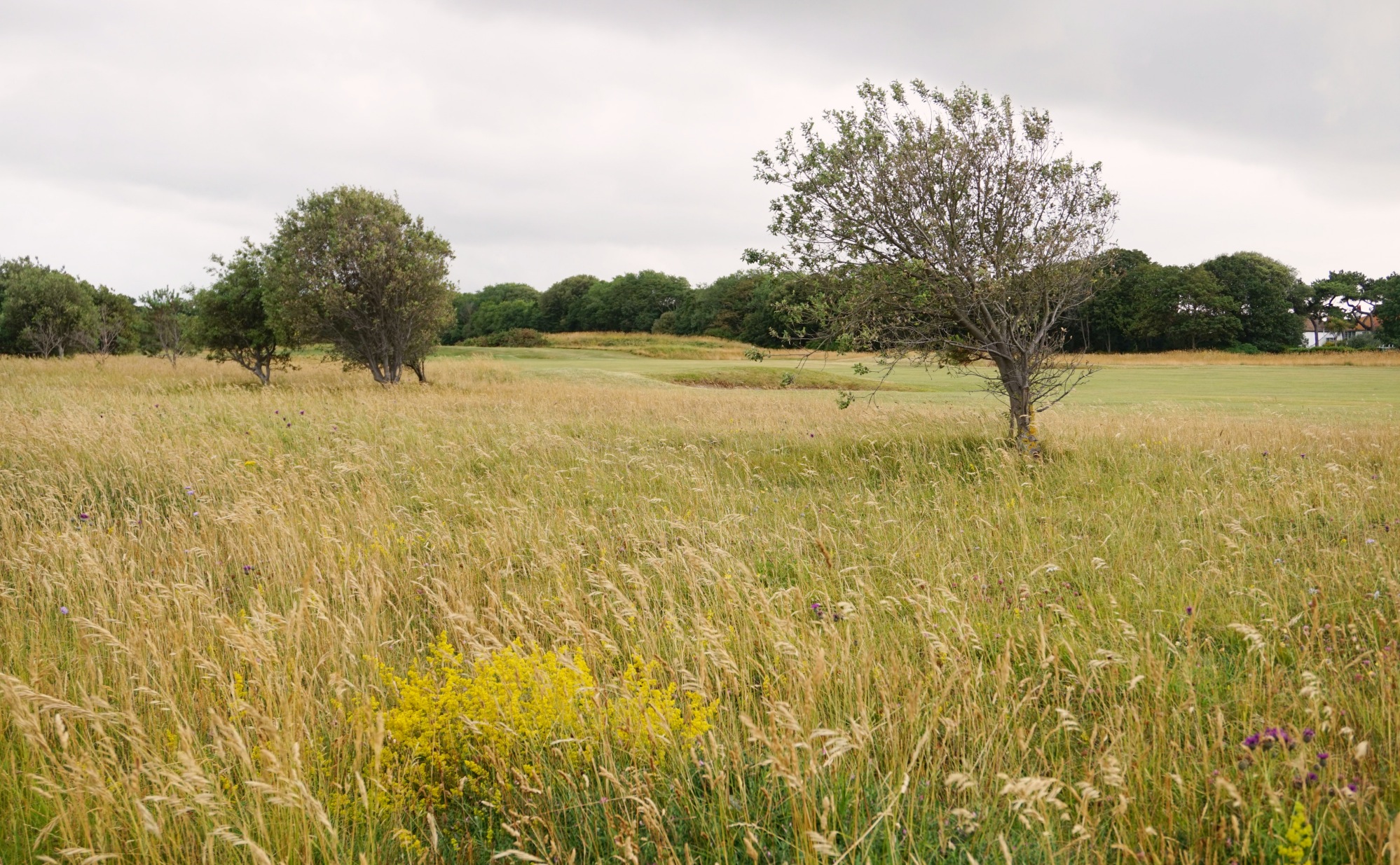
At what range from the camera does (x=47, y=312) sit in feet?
134

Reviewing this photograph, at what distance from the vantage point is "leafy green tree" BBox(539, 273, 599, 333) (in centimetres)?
12531

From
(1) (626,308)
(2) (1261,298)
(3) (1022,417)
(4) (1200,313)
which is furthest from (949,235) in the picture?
(1) (626,308)

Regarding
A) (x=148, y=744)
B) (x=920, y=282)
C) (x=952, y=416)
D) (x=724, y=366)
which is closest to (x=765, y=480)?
(x=920, y=282)

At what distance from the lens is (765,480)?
27.6ft

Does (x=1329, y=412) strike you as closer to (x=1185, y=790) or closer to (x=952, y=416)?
(x=952, y=416)

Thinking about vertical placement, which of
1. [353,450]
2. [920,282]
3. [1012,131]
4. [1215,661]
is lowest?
[1215,661]

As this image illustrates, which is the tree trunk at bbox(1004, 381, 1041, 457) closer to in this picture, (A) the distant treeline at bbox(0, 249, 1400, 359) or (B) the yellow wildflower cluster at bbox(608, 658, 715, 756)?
(A) the distant treeline at bbox(0, 249, 1400, 359)

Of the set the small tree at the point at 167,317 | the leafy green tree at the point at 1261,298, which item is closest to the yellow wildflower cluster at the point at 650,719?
the small tree at the point at 167,317

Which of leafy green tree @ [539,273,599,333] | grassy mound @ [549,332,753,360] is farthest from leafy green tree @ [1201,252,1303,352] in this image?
leafy green tree @ [539,273,599,333]

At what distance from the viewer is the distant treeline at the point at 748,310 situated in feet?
123

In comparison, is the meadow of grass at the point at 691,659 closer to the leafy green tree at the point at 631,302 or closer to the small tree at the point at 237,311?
the small tree at the point at 237,311

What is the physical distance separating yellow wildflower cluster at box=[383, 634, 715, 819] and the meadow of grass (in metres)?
0.02

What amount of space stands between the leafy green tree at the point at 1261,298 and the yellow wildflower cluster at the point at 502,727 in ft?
276

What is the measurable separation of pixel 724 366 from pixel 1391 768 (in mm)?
39726
